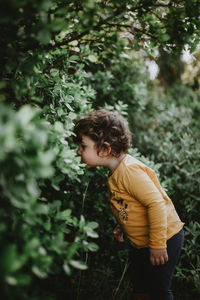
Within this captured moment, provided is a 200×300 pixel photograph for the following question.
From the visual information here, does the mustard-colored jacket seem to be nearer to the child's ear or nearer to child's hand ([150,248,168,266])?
child's hand ([150,248,168,266])

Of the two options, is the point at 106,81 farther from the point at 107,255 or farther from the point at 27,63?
the point at 107,255

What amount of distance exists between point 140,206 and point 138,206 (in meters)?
0.02

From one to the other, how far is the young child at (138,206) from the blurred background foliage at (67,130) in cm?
20

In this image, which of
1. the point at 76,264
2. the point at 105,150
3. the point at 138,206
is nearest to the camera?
the point at 76,264

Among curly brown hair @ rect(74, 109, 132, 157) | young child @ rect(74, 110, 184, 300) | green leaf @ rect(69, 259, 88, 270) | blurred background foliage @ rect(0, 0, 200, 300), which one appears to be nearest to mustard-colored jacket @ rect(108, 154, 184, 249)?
young child @ rect(74, 110, 184, 300)

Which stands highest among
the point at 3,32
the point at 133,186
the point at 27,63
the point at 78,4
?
the point at 78,4

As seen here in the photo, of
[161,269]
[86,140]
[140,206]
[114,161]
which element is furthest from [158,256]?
[86,140]

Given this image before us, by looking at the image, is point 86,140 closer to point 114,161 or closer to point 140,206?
point 114,161

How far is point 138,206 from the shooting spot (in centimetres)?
182

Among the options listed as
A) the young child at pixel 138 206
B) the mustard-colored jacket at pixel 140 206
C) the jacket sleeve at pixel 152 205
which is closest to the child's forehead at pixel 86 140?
the young child at pixel 138 206

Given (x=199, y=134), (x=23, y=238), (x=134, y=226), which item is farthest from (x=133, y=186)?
(x=199, y=134)

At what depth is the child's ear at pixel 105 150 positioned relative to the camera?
196 cm

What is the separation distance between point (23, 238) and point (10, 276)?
177mm

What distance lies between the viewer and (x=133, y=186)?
5.61 ft
